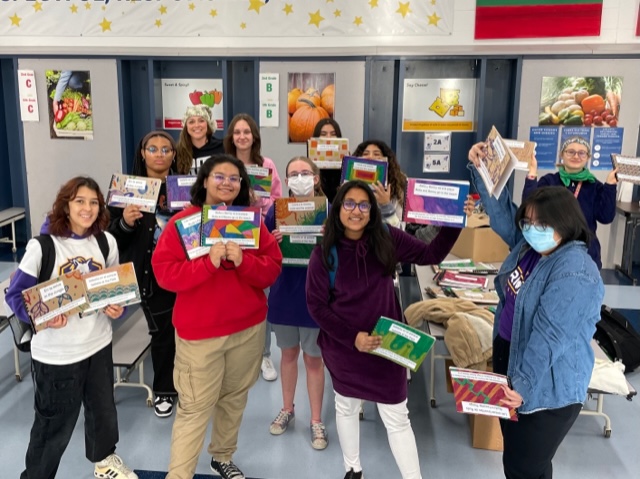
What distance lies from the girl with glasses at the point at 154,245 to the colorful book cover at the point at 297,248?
73cm

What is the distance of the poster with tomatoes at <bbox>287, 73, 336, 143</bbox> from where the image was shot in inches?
237

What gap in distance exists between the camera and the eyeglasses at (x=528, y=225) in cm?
197

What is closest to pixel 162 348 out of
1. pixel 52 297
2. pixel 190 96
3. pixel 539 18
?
pixel 52 297

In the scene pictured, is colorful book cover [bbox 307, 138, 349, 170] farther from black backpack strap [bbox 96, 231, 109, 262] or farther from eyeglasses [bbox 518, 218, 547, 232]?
eyeglasses [bbox 518, 218, 547, 232]

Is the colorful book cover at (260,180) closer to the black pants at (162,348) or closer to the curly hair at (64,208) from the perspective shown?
the black pants at (162,348)

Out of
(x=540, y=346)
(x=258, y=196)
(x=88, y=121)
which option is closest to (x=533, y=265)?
(x=540, y=346)

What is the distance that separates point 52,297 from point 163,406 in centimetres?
143

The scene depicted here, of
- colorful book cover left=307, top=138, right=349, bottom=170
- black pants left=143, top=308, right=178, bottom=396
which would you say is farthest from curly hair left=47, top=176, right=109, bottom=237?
colorful book cover left=307, top=138, right=349, bottom=170

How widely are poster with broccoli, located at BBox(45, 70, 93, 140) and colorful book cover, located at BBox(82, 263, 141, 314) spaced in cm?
446

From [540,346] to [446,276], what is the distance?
7.00 ft

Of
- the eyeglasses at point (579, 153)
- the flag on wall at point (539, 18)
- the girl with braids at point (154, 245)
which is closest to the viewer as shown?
the girl with braids at point (154, 245)

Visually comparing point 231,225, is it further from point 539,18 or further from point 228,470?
point 539,18

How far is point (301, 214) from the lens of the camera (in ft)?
9.36

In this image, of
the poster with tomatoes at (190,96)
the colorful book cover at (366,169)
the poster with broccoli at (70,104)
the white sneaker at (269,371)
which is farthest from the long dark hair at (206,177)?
the poster with broccoli at (70,104)
